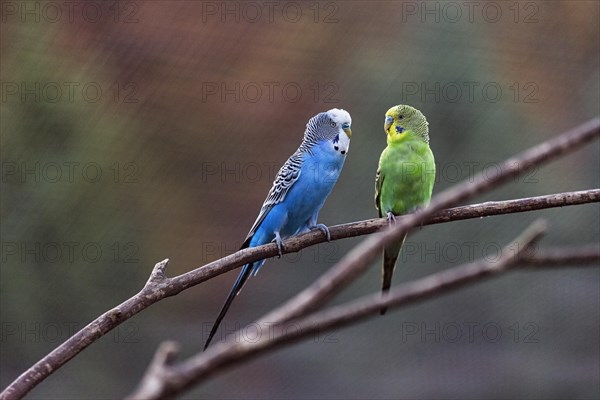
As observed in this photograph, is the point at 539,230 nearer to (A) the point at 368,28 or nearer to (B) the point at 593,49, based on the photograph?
(A) the point at 368,28

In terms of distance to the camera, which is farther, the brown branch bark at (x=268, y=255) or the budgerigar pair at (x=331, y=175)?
the budgerigar pair at (x=331, y=175)

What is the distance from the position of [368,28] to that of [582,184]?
109 centimetres

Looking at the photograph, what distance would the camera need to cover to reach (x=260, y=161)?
300cm

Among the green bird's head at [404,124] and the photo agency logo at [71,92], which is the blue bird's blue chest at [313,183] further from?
the photo agency logo at [71,92]

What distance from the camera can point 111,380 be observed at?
3072 millimetres

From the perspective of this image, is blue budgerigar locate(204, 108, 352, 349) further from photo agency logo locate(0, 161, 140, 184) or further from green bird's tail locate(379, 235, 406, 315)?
photo agency logo locate(0, 161, 140, 184)

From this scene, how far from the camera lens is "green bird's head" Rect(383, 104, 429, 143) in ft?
6.58

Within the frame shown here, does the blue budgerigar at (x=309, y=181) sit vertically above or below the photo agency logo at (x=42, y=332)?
above

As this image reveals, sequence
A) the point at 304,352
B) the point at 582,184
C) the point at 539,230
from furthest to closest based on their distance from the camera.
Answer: the point at 304,352 < the point at 582,184 < the point at 539,230

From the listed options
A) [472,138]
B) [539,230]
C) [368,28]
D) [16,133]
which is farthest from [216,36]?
[539,230]

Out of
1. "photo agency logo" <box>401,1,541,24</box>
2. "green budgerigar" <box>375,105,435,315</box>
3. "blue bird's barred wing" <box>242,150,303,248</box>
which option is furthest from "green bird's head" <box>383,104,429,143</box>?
"photo agency logo" <box>401,1,541,24</box>

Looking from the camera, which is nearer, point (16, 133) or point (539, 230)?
point (539, 230)

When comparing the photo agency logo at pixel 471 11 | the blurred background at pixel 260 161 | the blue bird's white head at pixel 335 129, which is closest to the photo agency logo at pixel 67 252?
the blurred background at pixel 260 161

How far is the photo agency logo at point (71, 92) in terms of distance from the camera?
2.89 meters
